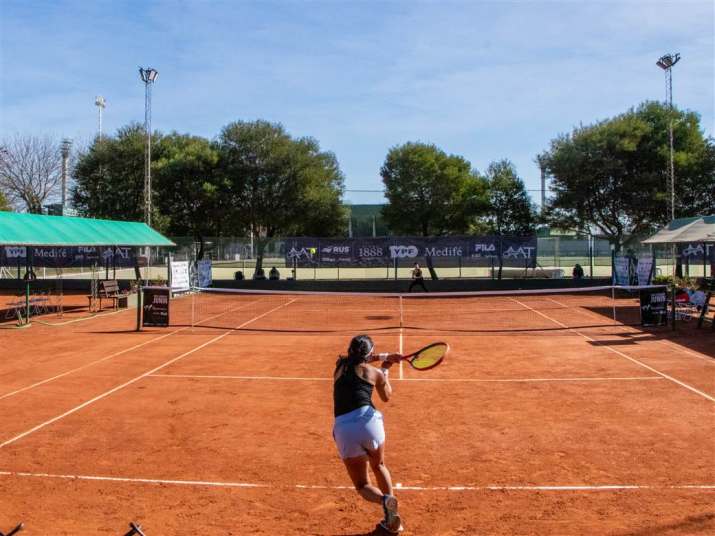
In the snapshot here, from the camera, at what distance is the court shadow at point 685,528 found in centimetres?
567

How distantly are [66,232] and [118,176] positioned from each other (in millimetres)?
21459

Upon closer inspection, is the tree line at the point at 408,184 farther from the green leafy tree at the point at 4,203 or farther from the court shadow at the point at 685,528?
the court shadow at the point at 685,528

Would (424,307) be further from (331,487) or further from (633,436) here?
(331,487)

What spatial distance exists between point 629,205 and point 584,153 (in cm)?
424

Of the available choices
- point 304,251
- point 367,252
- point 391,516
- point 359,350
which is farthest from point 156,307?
point 367,252

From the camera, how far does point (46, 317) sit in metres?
23.3

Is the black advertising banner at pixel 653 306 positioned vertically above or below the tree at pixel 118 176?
below

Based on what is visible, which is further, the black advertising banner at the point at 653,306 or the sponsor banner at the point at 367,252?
the sponsor banner at the point at 367,252

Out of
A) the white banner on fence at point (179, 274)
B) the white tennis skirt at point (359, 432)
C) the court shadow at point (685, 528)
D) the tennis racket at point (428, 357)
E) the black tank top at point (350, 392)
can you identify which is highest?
the white banner on fence at point (179, 274)

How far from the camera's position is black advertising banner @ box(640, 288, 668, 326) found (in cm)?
1897

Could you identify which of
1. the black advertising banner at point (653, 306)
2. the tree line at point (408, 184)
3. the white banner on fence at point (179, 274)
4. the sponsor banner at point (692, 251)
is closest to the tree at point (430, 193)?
the tree line at point (408, 184)

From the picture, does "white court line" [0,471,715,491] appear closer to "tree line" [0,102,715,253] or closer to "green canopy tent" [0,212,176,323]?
"green canopy tent" [0,212,176,323]

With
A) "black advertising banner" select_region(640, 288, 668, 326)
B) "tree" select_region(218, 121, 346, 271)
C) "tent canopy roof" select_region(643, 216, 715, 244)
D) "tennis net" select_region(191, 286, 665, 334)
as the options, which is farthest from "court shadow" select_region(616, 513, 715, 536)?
"tree" select_region(218, 121, 346, 271)

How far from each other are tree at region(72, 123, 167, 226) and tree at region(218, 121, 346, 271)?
21.7ft
